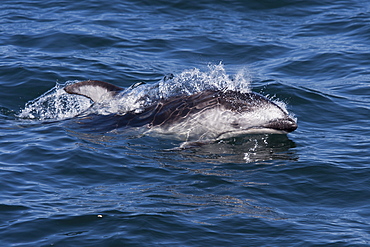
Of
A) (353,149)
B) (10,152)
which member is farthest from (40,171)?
(353,149)

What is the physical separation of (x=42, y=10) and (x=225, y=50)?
7217 mm

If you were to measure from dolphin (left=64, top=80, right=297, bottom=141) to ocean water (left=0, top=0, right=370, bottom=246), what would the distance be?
0.80 ft

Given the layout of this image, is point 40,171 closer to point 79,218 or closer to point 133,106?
point 79,218

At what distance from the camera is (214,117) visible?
35.0 feet

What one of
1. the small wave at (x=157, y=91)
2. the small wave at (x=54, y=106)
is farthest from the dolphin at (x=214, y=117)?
the small wave at (x=54, y=106)

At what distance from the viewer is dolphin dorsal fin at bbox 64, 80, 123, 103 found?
37.7 feet

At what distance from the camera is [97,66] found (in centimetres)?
1576

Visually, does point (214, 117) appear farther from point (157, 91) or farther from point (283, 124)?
point (157, 91)

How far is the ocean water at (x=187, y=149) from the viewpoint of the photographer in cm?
762

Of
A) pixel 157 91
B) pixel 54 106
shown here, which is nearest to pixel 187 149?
pixel 157 91

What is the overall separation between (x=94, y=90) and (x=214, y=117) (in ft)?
8.22

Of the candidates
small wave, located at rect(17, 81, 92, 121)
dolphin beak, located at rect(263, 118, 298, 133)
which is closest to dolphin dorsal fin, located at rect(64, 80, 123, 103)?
small wave, located at rect(17, 81, 92, 121)

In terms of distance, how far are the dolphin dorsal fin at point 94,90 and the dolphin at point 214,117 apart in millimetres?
802

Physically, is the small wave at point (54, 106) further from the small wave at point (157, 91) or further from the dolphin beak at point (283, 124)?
the dolphin beak at point (283, 124)
